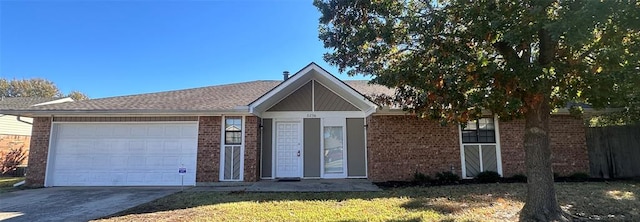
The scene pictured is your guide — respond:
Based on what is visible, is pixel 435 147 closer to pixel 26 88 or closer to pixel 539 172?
pixel 539 172

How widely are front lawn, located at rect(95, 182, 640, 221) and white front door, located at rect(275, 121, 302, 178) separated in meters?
2.76

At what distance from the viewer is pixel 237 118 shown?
35.9ft

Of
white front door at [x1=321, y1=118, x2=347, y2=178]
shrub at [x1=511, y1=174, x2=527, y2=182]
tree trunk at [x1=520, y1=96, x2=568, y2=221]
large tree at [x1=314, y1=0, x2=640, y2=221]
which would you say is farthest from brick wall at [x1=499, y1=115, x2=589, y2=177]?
tree trunk at [x1=520, y1=96, x2=568, y2=221]

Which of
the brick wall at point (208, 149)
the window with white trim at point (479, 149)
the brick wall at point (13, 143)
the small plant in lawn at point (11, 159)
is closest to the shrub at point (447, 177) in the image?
the window with white trim at point (479, 149)

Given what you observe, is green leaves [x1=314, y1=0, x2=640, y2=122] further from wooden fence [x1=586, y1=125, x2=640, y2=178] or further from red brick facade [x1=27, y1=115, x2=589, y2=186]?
wooden fence [x1=586, y1=125, x2=640, y2=178]

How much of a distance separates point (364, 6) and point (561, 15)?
133 inches

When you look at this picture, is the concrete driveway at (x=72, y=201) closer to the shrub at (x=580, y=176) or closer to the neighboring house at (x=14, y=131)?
the neighboring house at (x=14, y=131)

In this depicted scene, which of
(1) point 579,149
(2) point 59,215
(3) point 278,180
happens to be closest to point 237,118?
(3) point 278,180

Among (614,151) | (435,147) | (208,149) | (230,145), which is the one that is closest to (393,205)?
(435,147)

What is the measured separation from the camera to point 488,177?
34.3 feet

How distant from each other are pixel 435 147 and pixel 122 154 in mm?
9969

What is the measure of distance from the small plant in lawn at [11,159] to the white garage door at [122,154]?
7.97 meters

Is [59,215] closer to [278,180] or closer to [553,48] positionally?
[278,180]

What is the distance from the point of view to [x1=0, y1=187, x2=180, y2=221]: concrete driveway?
6613 mm
